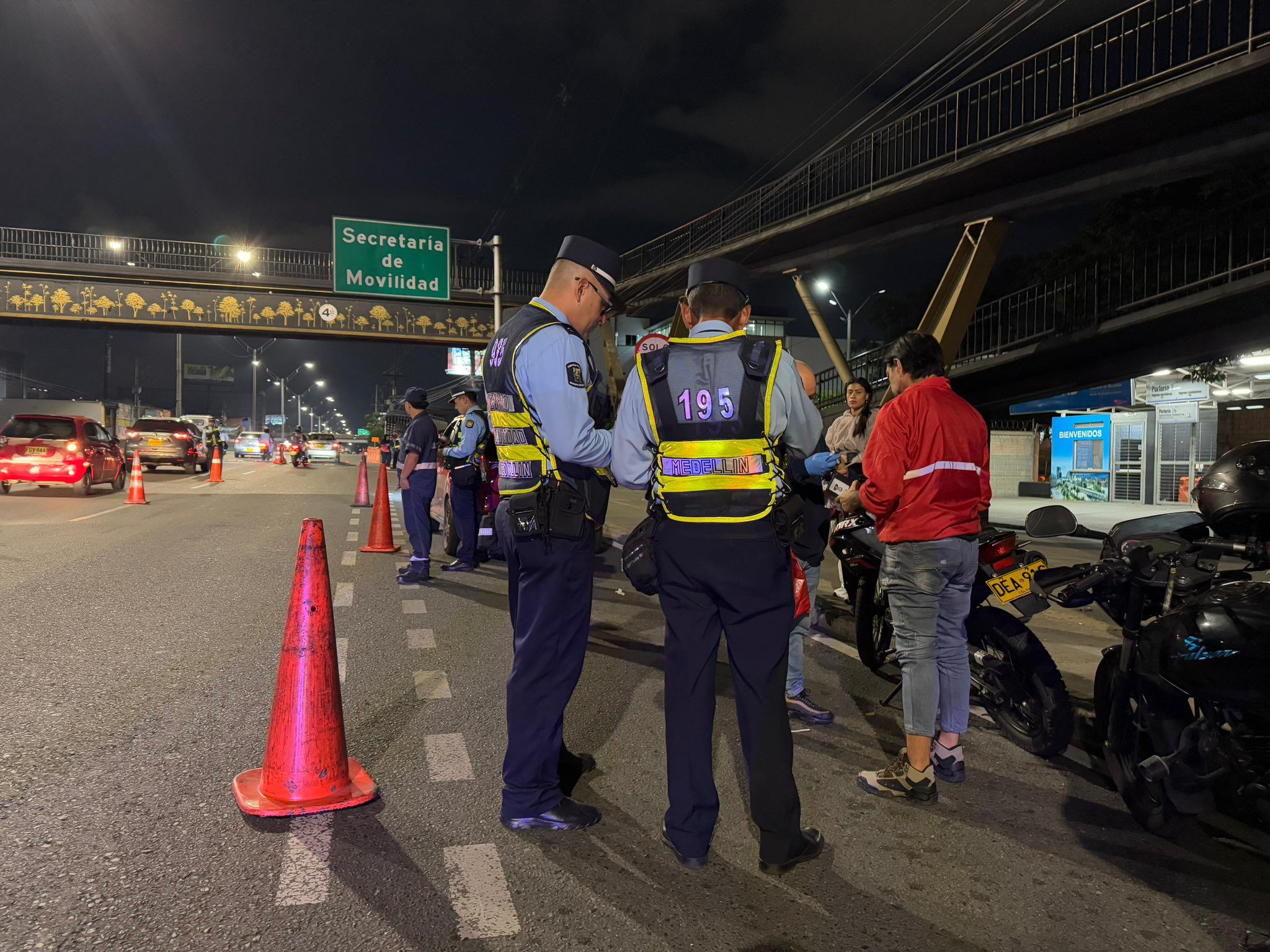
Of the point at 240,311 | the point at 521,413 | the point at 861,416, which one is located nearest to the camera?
the point at 521,413

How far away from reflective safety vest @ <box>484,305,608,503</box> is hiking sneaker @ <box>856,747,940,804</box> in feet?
5.69

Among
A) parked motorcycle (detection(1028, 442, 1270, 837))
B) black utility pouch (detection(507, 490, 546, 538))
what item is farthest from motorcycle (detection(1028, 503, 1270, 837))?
black utility pouch (detection(507, 490, 546, 538))

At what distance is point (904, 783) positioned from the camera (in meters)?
3.68

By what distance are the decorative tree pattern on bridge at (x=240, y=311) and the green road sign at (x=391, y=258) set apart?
1.89m

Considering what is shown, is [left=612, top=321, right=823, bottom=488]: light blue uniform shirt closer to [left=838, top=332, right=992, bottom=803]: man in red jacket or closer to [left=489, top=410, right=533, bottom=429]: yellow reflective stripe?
[left=489, top=410, right=533, bottom=429]: yellow reflective stripe

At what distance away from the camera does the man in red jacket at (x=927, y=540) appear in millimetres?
3705

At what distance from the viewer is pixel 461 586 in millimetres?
8797

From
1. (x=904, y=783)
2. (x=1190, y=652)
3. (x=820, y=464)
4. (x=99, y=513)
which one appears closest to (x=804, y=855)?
(x=904, y=783)

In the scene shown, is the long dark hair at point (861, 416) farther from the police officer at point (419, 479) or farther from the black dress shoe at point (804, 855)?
the black dress shoe at point (804, 855)

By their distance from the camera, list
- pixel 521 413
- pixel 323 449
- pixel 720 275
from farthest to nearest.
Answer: pixel 323 449, pixel 521 413, pixel 720 275

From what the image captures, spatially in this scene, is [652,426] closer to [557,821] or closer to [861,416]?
[557,821]

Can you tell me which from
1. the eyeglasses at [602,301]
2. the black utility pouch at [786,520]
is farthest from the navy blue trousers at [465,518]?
the black utility pouch at [786,520]

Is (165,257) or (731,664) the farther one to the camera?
(165,257)

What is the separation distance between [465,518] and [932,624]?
6705mm
